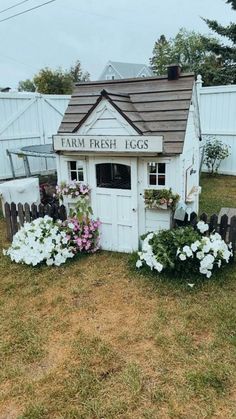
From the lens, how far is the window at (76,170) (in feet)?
16.3

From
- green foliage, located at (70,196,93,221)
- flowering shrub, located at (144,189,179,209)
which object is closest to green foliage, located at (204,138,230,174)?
flowering shrub, located at (144,189,179,209)

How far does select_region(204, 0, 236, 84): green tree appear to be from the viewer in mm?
17422

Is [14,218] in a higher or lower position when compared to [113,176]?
lower

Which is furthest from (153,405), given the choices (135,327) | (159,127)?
(159,127)

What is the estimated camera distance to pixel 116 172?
198 inches

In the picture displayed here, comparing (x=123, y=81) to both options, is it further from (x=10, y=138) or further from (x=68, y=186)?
(x=10, y=138)

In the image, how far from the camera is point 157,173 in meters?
4.52

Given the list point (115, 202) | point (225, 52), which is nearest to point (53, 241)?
point (115, 202)

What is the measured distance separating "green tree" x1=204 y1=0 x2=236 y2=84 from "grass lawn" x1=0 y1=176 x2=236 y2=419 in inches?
653

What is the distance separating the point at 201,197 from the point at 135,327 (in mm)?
5115

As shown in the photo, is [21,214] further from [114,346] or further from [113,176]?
[114,346]

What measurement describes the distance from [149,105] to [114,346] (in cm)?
333

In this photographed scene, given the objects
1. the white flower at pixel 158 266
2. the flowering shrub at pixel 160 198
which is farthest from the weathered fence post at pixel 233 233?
the white flower at pixel 158 266

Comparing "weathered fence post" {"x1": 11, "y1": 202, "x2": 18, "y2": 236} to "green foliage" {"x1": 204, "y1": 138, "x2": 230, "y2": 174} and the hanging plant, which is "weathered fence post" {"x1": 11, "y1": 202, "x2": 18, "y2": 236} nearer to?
the hanging plant
